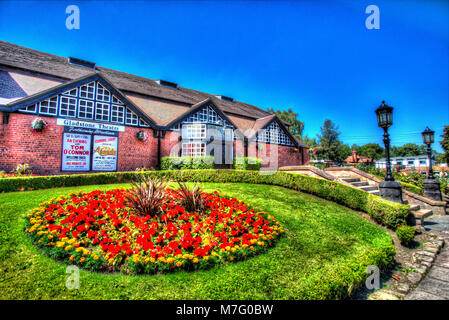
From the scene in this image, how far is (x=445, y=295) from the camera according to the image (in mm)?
3449

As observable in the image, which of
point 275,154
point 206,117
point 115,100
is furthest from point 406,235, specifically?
point 275,154

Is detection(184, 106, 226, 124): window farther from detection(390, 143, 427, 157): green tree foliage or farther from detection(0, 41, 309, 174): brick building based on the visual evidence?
detection(390, 143, 427, 157): green tree foliage

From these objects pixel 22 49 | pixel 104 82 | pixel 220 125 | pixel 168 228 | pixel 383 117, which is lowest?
pixel 168 228

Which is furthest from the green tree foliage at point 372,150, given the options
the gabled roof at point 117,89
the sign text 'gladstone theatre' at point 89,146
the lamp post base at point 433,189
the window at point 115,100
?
the sign text 'gladstone theatre' at point 89,146

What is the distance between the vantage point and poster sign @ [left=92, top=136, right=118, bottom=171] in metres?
13.4

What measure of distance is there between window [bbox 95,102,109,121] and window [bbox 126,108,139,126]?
129cm

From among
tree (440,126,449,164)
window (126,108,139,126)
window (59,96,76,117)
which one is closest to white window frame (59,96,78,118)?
window (59,96,76,117)

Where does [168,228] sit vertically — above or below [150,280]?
above

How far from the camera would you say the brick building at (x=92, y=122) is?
1154 cm

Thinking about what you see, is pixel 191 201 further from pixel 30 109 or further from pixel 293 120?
pixel 293 120

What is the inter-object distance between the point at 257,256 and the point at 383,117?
7.92m

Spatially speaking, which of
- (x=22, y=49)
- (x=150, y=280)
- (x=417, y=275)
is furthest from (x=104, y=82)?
(x=417, y=275)

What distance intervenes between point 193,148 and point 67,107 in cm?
847
